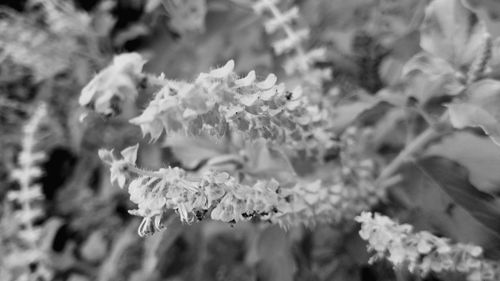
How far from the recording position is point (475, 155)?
1263 mm

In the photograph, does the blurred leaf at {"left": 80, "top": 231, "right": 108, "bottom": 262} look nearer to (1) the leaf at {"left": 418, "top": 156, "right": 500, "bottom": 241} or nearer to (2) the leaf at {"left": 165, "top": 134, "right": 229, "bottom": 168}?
(2) the leaf at {"left": 165, "top": 134, "right": 229, "bottom": 168}

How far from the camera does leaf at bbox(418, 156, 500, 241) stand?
1.11m

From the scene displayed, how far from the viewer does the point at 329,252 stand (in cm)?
164

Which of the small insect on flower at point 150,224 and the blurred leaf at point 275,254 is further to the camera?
the blurred leaf at point 275,254

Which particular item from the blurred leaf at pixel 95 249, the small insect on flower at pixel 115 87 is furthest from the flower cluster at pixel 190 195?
the blurred leaf at pixel 95 249

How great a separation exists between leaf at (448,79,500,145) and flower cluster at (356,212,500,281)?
0.85 feet

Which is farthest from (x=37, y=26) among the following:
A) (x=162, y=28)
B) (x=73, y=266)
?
(x=73, y=266)

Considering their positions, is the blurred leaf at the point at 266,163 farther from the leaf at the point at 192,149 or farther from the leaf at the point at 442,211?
the leaf at the point at 442,211

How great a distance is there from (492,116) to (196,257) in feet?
4.01

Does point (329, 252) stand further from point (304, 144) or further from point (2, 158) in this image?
point (2, 158)

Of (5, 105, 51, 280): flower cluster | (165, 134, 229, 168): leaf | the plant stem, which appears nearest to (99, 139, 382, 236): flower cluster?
the plant stem

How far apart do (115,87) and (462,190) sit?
33.7 inches

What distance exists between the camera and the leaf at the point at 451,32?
1218 mm

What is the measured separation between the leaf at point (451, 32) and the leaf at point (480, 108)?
126 mm
